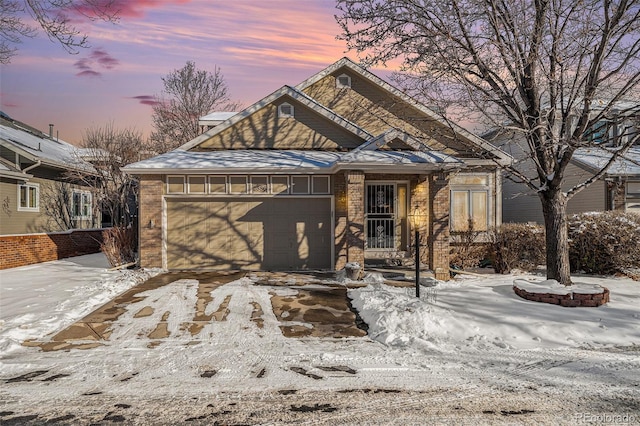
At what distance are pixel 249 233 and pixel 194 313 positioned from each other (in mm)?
5174

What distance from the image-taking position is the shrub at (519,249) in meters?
12.4

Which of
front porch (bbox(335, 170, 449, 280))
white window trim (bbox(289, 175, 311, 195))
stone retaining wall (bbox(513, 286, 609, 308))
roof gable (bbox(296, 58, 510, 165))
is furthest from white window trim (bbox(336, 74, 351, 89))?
stone retaining wall (bbox(513, 286, 609, 308))

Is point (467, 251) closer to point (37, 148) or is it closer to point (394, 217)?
point (394, 217)

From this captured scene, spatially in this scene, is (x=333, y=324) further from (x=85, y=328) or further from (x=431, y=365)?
(x=85, y=328)

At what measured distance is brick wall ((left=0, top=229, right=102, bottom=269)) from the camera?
13.7 metres

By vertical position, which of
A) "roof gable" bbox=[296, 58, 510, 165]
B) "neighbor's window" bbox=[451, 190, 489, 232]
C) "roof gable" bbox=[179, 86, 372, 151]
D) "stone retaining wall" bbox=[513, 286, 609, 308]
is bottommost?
"stone retaining wall" bbox=[513, 286, 609, 308]

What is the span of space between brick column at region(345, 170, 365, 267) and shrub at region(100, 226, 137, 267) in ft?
25.4

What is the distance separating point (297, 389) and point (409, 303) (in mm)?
3593

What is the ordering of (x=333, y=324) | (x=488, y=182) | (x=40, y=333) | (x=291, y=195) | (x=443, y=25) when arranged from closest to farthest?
(x=40, y=333)
(x=333, y=324)
(x=443, y=25)
(x=291, y=195)
(x=488, y=182)

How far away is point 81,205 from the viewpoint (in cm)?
2108

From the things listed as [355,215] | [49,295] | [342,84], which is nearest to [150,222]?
[49,295]

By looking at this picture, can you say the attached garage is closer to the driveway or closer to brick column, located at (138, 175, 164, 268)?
brick column, located at (138, 175, 164, 268)

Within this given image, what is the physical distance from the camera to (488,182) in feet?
50.6

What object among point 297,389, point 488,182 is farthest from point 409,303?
point 488,182
